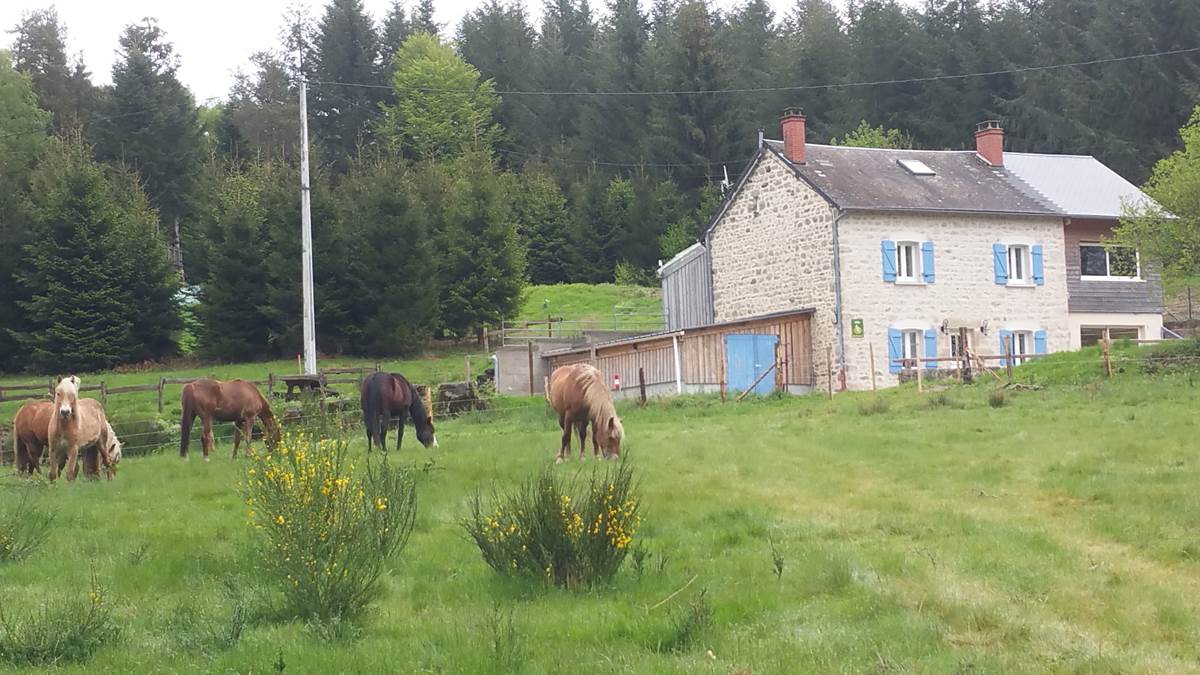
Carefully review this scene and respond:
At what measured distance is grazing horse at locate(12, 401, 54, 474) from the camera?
16781 millimetres

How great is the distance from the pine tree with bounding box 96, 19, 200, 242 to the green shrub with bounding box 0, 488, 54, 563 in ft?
162

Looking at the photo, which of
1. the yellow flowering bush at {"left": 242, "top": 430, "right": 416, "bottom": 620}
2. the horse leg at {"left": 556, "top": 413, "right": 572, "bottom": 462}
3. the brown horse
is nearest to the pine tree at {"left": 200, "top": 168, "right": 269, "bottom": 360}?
the brown horse

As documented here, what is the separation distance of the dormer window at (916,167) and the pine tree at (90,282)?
1016 inches

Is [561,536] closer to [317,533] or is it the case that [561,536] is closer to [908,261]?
[317,533]

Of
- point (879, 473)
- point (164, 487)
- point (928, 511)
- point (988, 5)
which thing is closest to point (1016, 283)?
point (879, 473)

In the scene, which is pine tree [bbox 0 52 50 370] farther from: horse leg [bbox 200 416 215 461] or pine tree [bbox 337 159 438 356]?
horse leg [bbox 200 416 215 461]

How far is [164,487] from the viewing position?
13969 millimetres

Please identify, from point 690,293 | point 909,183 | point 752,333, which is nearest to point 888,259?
point 909,183

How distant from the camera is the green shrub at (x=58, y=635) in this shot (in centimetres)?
697

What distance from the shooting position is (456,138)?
235 ft

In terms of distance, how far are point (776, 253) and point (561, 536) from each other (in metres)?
25.5

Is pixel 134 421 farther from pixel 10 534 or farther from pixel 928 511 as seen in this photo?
pixel 928 511

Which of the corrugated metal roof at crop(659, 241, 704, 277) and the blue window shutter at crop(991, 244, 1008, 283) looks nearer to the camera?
the blue window shutter at crop(991, 244, 1008, 283)

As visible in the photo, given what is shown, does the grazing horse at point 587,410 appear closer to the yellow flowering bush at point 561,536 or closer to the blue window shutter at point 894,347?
the yellow flowering bush at point 561,536
